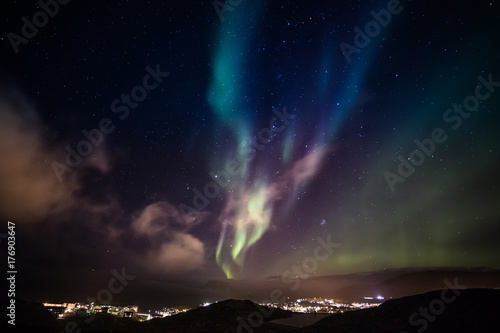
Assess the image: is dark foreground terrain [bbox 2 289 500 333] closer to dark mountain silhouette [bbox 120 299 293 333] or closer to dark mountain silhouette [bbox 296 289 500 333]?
dark mountain silhouette [bbox 296 289 500 333]

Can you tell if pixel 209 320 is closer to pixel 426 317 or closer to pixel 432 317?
pixel 426 317

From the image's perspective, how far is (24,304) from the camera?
85250mm

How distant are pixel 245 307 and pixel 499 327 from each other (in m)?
56.0

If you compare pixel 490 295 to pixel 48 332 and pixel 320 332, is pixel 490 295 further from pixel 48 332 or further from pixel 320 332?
pixel 48 332

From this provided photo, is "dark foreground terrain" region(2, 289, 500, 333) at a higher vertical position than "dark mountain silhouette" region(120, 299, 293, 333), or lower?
lower

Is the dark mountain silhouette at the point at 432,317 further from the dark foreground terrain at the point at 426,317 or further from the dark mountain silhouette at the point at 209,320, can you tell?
the dark mountain silhouette at the point at 209,320

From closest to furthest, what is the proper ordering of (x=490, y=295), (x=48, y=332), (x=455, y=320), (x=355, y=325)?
(x=455, y=320)
(x=490, y=295)
(x=355, y=325)
(x=48, y=332)

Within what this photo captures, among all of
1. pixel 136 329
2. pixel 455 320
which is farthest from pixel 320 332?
pixel 136 329
